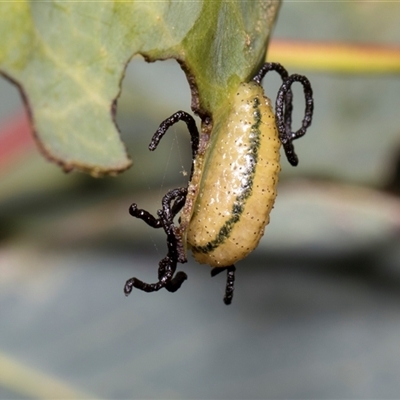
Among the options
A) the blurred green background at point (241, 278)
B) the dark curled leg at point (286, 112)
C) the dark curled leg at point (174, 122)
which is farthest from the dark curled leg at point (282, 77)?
the blurred green background at point (241, 278)

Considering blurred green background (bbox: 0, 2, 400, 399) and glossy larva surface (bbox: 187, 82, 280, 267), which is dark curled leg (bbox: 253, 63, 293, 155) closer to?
glossy larva surface (bbox: 187, 82, 280, 267)

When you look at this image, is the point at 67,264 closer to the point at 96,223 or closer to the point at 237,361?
the point at 96,223

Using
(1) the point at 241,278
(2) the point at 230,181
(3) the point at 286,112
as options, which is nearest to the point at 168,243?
(2) the point at 230,181

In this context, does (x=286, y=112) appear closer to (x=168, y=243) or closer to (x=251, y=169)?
(x=251, y=169)

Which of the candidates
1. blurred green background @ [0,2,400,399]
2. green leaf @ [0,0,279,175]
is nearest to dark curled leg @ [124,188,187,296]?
green leaf @ [0,0,279,175]

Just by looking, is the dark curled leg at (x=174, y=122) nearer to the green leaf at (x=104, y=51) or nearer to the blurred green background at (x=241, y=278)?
the green leaf at (x=104, y=51)

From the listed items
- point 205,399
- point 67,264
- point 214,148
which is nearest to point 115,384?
point 205,399

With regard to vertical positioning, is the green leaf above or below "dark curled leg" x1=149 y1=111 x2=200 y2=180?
above
